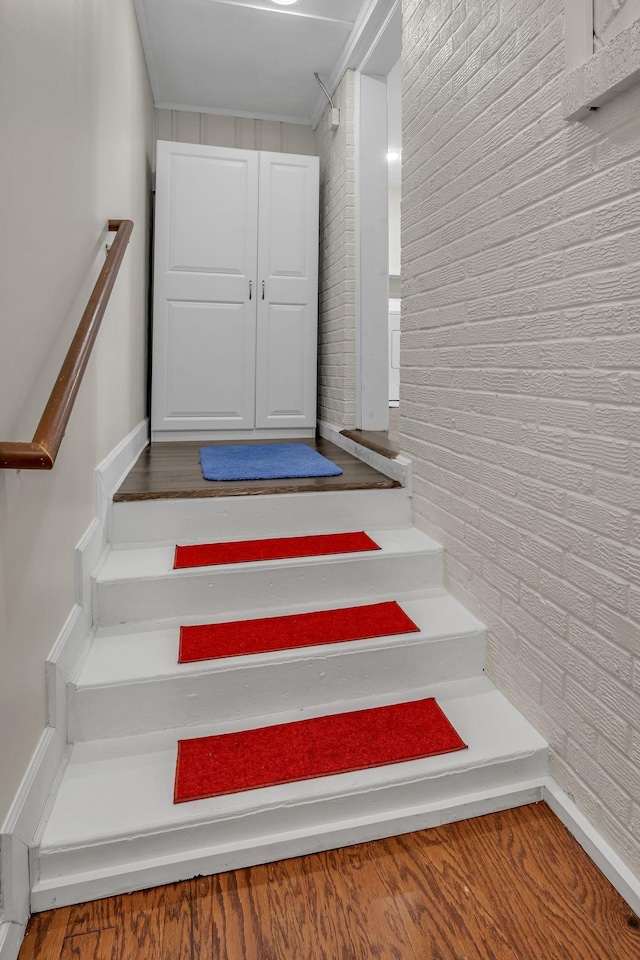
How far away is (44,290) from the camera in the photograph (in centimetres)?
118

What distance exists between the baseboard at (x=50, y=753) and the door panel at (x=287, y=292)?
5.52 feet

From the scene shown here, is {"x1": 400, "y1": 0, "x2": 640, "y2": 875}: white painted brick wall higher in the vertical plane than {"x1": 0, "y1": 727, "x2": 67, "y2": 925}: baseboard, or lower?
higher

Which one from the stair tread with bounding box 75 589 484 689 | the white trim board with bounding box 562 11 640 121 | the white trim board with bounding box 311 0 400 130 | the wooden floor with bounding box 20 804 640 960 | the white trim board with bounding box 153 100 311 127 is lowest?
the wooden floor with bounding box 20 804 640 960

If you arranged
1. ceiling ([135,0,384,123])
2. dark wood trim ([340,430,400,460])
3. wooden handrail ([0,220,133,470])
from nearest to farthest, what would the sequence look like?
wooden handrail ([0,220,133,470])
dark wood trim ([340,430,400,460])
ceiling ([135,0,384,123])

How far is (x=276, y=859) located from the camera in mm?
1151

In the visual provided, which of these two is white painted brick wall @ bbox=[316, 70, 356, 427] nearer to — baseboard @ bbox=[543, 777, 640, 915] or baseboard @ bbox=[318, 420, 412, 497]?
baseboard @ bbox=[318, 420, 412, 497]

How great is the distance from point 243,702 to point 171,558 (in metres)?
0.56

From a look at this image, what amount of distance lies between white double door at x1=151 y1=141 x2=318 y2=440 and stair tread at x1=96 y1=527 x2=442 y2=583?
161cm

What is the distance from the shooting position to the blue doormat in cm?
224

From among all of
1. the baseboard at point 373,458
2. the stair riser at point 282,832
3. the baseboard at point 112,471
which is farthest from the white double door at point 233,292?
the stair riser at point 282,832

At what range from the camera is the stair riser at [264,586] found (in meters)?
1.62

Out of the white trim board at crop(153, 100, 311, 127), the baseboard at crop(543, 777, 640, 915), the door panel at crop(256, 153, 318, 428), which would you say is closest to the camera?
the baseboard at crop(543, 777, 640, 915)

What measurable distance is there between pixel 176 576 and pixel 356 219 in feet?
7.57

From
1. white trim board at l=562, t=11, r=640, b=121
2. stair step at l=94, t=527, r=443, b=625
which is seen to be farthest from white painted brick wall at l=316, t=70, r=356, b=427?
white trim board at l=562, t=11, r=640, b=121
